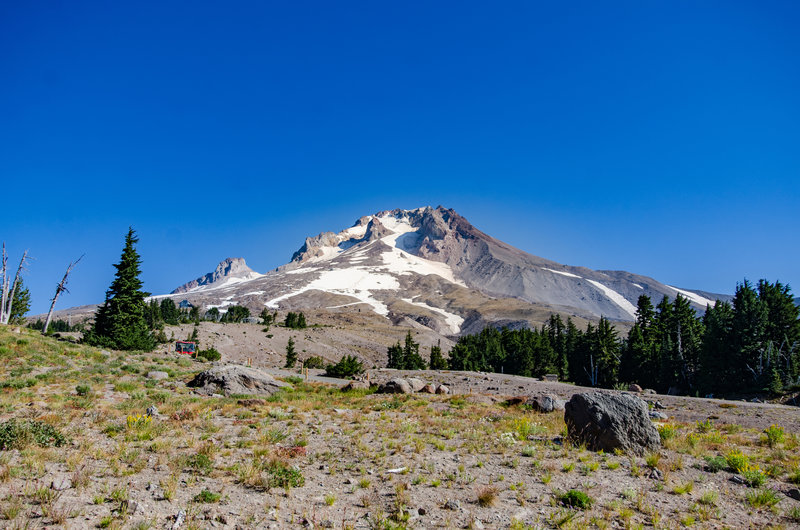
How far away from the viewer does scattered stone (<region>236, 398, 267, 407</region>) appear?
1995cm

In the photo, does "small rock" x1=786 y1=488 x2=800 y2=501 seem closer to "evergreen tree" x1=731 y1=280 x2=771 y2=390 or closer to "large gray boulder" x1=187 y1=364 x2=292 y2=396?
"large gray boulder" x1=187 y1=364 x2=292 y2=396

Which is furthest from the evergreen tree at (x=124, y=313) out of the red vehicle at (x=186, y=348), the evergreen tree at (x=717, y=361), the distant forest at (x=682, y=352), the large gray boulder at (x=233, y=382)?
the evergreen tree at (x=717, y=361)

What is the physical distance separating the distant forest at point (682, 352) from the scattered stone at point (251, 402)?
47823 mm

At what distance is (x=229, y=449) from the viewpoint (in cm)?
1173

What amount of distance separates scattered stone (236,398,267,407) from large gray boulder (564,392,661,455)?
567 inches

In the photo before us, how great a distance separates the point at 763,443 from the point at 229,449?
17.6m

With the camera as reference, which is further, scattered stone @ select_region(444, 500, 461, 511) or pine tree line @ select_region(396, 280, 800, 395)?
pine tree line @ select_region(396, 280, 800, 395)

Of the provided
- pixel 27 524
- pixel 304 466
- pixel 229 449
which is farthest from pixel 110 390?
pixel 27 524

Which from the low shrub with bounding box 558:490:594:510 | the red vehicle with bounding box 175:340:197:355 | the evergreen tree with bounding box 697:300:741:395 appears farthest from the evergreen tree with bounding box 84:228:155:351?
the evergreen tree with bounding box 697:300:741:395

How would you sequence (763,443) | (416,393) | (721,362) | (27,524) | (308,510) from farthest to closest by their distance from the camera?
(721,362) → (416,393) → (763,443) → (308,510) → (27,524)

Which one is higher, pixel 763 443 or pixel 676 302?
pixel 676 302

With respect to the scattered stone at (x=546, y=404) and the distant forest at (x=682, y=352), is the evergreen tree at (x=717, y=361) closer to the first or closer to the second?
the distant forest at (x=682, y=352)

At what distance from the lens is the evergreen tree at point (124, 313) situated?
4075 centimetres

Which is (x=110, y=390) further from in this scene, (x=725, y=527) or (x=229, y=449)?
(x=725, y=527)
